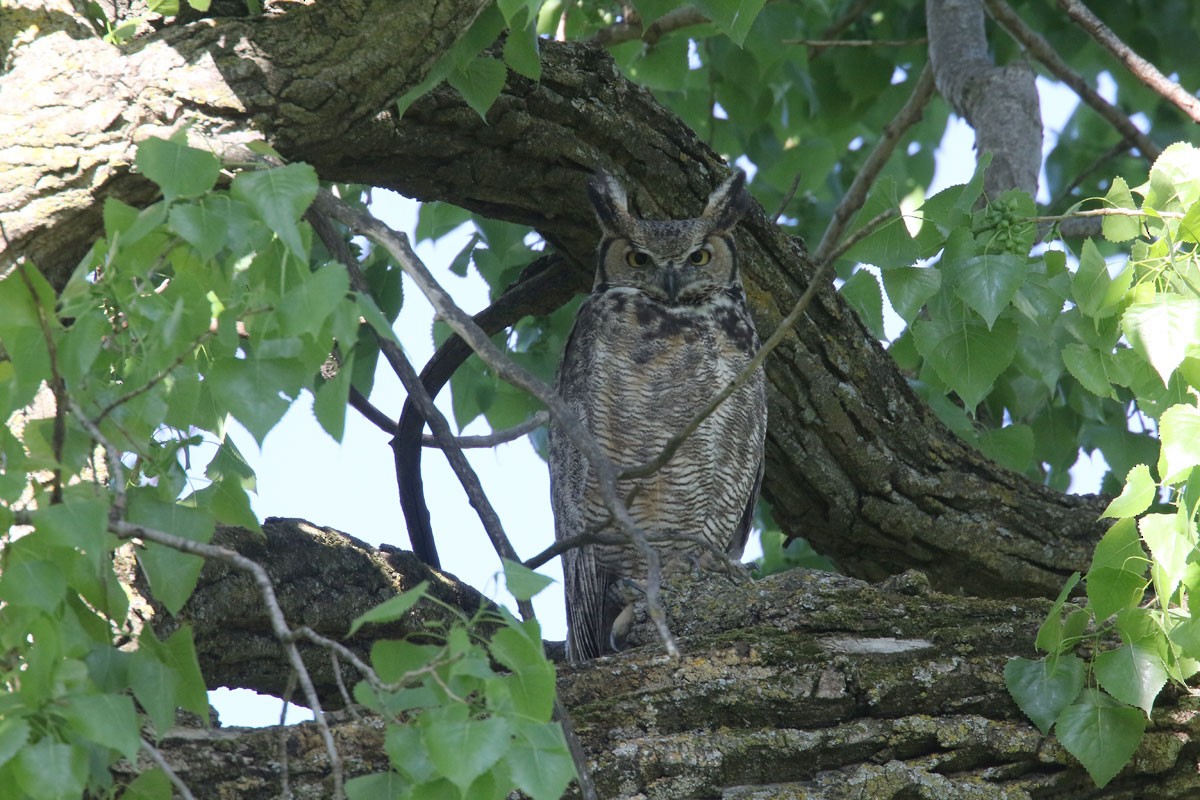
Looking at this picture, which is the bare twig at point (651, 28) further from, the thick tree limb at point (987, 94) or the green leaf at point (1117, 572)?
the green leaf at point (1117, 572)

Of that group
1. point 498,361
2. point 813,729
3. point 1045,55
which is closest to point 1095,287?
point 813,729

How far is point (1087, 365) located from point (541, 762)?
1159mm

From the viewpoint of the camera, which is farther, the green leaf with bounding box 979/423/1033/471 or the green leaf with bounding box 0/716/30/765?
the green leaf with bounding box 979/423/1033/471

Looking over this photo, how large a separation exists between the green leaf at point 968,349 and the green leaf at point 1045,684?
44cm

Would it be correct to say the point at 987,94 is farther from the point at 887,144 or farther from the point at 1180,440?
the point at 1180,440

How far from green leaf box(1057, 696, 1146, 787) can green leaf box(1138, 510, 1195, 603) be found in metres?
0.27

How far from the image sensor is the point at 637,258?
11.6ft

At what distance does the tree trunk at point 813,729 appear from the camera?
164 cm

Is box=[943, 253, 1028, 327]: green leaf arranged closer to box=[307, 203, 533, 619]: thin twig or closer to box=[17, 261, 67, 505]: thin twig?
box=[307, 203, 533, 619]: thin twig

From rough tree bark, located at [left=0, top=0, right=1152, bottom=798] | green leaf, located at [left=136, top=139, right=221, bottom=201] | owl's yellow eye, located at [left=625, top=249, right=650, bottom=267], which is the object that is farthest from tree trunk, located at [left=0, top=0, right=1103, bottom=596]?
green leaf, located at [left=136, top=139, right=221, bottom=201]

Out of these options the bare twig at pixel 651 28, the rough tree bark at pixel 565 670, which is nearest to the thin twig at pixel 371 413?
the rough tree bark at pixel 565 670

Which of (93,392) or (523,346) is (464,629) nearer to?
(93,392)

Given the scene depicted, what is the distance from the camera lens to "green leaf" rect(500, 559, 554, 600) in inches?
48.8

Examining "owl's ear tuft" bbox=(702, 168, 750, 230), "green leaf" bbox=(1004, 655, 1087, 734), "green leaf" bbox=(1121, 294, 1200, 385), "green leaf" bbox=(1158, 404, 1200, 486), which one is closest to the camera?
"green leaf" bbox=(1158, 404, 1200, 486)
